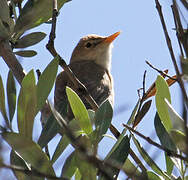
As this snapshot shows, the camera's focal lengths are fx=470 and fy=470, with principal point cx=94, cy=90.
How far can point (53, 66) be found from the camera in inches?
91.7

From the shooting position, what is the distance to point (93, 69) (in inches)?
252

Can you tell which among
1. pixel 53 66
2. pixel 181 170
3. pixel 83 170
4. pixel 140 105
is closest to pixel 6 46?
pixel 53 66

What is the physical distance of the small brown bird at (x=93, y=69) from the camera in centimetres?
524

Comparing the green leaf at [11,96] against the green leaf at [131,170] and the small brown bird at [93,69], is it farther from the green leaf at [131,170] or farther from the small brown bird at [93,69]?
the small brown bird at [93,69]

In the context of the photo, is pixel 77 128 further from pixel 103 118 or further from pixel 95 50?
pixel 95 50

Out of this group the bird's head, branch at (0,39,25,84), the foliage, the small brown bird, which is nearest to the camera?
the foliage

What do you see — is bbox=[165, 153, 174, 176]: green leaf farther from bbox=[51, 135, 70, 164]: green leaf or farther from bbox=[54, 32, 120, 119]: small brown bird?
bbox=[54, 32, 120, 119]: small brown bird

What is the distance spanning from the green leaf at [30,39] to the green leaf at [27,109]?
3.70 ft

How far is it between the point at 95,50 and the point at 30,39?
14.2 ft

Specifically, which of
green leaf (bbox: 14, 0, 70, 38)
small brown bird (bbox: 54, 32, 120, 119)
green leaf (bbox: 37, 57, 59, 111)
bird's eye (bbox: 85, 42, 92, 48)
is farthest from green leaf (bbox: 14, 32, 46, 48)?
bird's eye (bbox: 85, 42, 92, 48)

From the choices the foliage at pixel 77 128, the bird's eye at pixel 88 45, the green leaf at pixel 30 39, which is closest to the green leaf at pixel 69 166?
the foliage at pixel 77 128

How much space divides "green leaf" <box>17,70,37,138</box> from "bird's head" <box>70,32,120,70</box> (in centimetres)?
497

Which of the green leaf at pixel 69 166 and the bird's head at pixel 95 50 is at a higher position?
the green leaf at pixel 69 166

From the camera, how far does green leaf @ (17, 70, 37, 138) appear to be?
181cm
